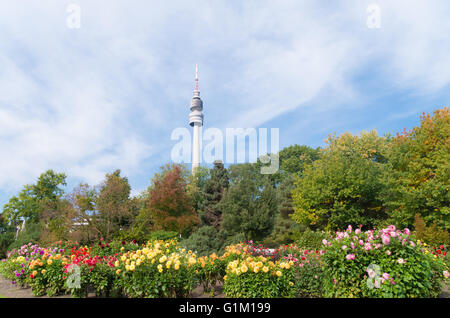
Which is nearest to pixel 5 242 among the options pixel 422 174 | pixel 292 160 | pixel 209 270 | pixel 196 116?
pixel 209 270

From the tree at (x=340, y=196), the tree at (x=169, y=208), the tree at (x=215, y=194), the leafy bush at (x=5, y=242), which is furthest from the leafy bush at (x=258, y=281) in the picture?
the tree at (x=215, y=194)

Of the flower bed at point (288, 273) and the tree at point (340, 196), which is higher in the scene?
the tree at point (340, 196)

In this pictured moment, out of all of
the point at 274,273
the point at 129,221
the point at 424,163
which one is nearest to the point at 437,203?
the point at 424,163

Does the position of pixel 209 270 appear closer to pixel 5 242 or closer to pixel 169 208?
pixel 169 208

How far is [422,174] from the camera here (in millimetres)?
15023

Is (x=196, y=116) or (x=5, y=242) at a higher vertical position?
(x=196, y=116)

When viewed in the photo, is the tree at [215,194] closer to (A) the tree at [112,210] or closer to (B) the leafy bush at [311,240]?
(A) the tree at [112,210]

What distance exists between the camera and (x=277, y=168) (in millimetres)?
37375

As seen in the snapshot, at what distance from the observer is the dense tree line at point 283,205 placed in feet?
46.0

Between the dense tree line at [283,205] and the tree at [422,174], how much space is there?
0.16 feet

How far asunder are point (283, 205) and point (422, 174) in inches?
425

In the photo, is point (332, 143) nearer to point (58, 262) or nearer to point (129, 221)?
point (129, 221)

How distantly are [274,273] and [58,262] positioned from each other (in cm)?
505

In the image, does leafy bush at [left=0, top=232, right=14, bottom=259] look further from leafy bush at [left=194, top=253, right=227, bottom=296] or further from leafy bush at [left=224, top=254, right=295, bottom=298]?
leafy bush at [left=224, top=254, right=295, bottom=298]
